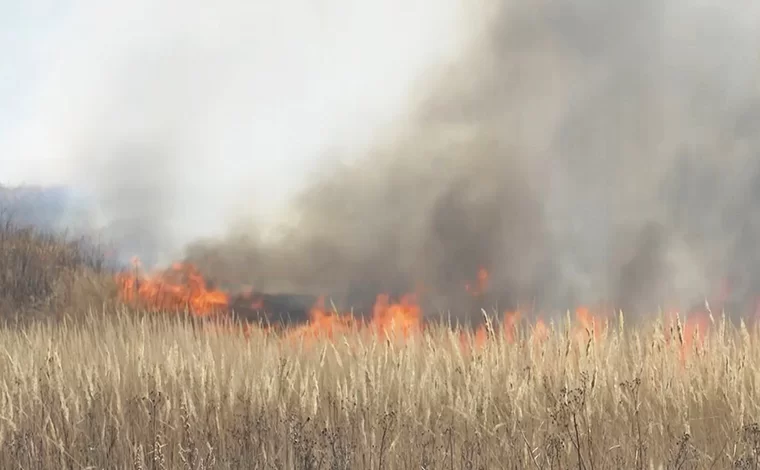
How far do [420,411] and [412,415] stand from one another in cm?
45

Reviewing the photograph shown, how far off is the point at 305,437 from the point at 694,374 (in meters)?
4.46

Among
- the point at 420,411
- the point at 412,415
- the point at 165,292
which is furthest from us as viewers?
the point at 165,292

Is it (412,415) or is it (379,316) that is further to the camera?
(379,316)

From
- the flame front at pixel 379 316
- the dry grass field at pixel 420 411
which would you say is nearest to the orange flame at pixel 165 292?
the flame front at pixel 379 316

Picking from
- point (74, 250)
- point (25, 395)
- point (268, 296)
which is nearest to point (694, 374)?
point (25, 395)

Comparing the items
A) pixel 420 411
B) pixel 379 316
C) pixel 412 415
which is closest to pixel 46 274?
pixel 379 316

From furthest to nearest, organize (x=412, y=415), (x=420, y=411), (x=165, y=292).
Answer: (x=165, y=292), (x=420, y=411), (x=412, y=415)

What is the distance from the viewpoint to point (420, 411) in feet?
28.9

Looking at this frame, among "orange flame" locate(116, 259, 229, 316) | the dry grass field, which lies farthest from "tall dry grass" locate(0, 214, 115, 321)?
the dry grass field

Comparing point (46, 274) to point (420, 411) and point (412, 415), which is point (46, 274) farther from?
point (412, 415)

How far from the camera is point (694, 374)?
9125 millimetres

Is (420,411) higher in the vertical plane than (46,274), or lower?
lower

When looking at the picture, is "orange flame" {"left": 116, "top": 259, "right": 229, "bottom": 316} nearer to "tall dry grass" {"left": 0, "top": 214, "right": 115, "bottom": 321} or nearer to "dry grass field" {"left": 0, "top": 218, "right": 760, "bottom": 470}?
"tall dry grass" {"left": 0, "top": 214, "right": 115, "bottom": 321}

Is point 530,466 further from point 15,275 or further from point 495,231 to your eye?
point 495,231
